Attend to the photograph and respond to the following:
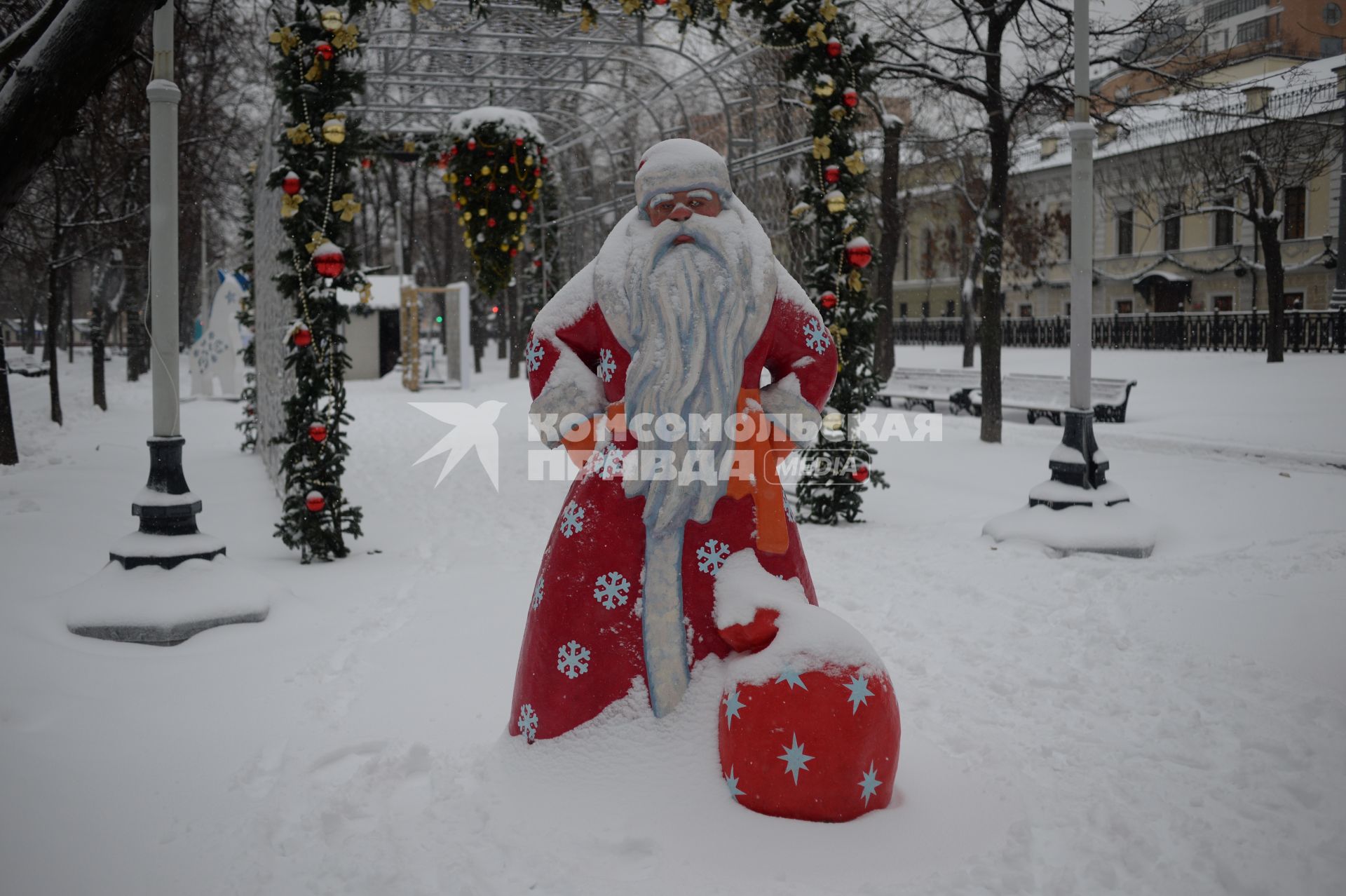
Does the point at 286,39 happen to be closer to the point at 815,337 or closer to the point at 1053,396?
the point at 815,337

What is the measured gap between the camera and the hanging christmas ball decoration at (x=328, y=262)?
630 cm

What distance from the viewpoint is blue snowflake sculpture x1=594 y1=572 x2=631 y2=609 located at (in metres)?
2.91

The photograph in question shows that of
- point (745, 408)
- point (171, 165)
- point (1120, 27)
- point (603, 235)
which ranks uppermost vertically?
point (1120, 27)

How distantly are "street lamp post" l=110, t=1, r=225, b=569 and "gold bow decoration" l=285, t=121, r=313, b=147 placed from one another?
1023 mm

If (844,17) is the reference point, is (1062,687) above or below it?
below

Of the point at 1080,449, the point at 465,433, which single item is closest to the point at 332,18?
the point at 1080,449

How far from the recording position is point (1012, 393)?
15.6 m

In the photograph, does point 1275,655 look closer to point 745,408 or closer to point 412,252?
point 745,408

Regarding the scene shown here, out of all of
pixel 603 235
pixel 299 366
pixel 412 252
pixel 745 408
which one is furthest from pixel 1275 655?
pixel 412 252

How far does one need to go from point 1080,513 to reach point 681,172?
4.91 meters

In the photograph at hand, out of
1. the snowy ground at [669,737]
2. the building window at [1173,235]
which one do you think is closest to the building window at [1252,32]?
the snowy ground at [669,737]

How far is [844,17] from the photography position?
7250mm

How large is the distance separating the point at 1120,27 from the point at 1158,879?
11.3 meters

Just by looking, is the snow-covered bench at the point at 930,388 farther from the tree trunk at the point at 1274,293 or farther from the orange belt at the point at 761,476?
the orange belt at the point at 761,476
